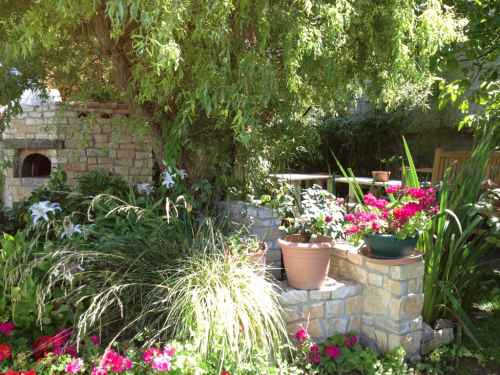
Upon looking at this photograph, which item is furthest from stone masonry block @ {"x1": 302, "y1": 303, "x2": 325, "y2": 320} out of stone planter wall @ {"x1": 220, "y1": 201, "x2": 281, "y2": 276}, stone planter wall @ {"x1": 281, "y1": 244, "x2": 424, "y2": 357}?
stone planter wall @ {"x1": 220, "y1": 201, "x2": 281, "y2": 276}

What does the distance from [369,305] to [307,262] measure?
601 mm

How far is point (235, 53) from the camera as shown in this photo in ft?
10.5

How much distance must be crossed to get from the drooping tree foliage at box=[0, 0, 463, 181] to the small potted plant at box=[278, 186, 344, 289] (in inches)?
30.5

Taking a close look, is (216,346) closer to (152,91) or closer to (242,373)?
(242,373)

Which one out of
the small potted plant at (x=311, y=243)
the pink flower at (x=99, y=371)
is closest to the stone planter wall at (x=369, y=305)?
the small potted plant at (x=311, y=243)

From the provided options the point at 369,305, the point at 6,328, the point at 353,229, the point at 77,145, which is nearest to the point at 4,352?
the point at 6,328

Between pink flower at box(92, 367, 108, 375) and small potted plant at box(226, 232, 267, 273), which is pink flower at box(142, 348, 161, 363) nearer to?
pink flower at box(92, 367, 108, 375)

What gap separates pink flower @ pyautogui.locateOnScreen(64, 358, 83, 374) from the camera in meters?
2.32

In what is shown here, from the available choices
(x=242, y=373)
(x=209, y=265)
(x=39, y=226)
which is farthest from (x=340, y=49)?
(x=39, y=226)

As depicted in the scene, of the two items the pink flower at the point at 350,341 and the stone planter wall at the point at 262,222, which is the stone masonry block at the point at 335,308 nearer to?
the pink flower at the point at 350,341

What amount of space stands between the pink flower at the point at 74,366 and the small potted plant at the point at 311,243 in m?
1.50

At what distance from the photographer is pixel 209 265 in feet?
9.41

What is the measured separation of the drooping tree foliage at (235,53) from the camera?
109 inches

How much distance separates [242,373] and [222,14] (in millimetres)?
2131
